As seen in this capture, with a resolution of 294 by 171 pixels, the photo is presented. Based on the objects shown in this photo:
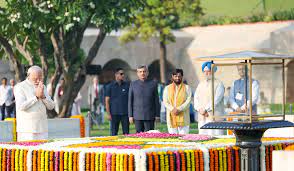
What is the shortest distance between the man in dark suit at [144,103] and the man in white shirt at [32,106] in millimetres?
3439

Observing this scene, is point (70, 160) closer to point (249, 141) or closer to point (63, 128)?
point (249, 141)

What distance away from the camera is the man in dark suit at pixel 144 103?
20672mm

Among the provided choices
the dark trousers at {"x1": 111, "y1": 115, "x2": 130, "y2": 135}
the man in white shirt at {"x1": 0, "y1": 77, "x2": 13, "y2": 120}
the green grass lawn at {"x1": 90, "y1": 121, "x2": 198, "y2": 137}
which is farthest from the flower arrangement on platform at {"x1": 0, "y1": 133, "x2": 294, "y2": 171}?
the man in white shirt at {"x1": 0, "y1": 77, "x2": 13, "y2": 120}

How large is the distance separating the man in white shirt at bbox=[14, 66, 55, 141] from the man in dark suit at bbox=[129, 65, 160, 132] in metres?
3.44

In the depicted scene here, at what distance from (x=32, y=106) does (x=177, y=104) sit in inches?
153

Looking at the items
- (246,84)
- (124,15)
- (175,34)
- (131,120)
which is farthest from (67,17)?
(175,34)

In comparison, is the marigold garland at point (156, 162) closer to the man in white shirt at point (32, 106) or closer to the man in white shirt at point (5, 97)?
the man in white shirt at point (32, 106)

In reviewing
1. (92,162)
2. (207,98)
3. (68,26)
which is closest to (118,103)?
(207,98)

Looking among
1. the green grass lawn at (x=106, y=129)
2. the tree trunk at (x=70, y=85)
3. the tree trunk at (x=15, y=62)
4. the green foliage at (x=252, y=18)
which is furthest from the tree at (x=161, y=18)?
the tree trunk at (x=15, y=62)

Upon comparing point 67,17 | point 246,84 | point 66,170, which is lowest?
point 66,170

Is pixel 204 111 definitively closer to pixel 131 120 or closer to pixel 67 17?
pixel 131 120

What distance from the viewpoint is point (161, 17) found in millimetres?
55031

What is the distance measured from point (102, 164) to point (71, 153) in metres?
0.61

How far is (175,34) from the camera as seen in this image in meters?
60.7
